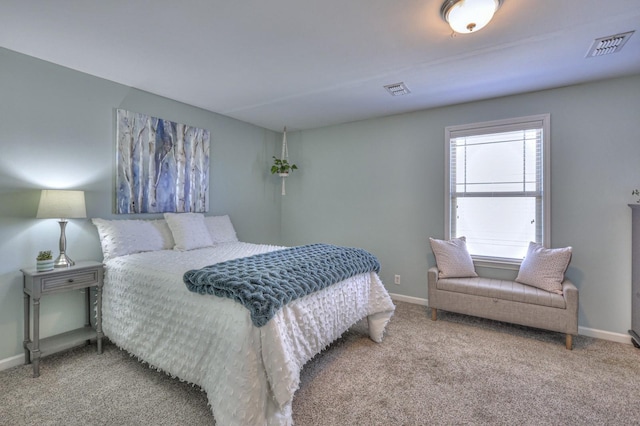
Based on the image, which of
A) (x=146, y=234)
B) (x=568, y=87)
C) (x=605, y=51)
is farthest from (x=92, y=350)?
(x=568, y=87)

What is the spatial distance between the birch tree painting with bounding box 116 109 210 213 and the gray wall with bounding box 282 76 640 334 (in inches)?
64.0

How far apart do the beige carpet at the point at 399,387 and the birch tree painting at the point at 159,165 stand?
145 cm

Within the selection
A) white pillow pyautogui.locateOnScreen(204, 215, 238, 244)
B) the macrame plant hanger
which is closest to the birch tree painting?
white pillow pyautogui.locateOnScreen(204, 215, 238, 244)

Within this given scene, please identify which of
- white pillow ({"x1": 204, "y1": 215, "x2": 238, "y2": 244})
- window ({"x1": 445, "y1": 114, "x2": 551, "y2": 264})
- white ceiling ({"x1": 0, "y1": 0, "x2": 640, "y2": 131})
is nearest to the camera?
white ceiling ({"x1": 0, "y1": 0, "x2": 640, "y2": 131})

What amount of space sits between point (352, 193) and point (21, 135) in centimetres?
349

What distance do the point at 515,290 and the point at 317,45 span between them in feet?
9.23

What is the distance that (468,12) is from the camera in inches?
68.5

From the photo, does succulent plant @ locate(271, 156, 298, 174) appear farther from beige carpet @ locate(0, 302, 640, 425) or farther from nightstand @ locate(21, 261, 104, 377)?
beige carpet @ locate(0, 302, 640, 425)

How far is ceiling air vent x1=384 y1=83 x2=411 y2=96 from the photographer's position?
9.84 feet

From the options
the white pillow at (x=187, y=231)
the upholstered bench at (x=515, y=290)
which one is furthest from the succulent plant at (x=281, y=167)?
the upholstered bench at (x=515, y=290)

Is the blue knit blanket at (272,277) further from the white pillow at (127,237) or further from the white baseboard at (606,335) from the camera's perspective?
the white baseboard at (606,335)

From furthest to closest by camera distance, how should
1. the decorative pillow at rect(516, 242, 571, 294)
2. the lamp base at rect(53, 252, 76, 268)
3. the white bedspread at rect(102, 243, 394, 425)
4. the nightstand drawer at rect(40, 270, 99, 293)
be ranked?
the decorative pillow at rect(516, 242, 571, 294)
the lamp base at rect(53, 252, 76, 268)
the nightstand drawer at rect(40, 270, 99, 293)
the white bedspread at rect(102, 243, 394, 425)

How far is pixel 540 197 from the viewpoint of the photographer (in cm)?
314

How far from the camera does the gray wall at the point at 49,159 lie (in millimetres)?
2328
